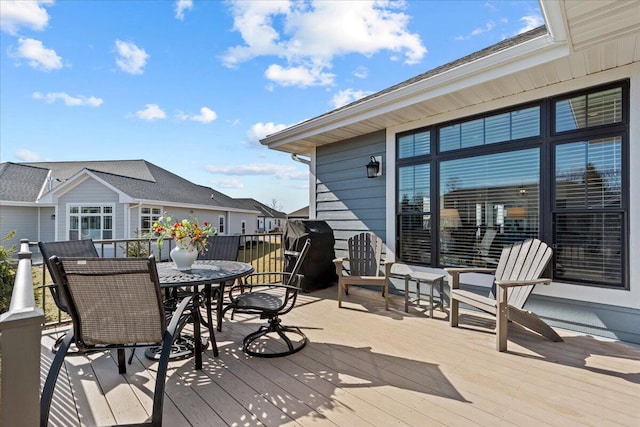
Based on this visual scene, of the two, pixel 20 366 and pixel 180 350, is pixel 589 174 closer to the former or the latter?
pixel 180 350

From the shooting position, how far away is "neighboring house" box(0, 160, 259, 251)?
39.4ft

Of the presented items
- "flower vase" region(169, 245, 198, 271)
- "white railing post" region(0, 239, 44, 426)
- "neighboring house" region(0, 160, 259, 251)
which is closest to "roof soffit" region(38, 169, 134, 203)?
"neighboring house" region(0, 160, 259, 251)

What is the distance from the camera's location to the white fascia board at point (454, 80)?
9.53 feet

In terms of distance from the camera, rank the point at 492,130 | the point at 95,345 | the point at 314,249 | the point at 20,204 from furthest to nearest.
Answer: the point at 20,204 < the point at 314,249 < the point at 492,130 < the point at 95,345

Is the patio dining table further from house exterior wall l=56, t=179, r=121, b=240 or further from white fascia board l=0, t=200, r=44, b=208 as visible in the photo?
white fascia board l=0, t=200, r=44, b=208

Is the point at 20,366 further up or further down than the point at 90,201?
further down

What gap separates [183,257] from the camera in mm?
2920

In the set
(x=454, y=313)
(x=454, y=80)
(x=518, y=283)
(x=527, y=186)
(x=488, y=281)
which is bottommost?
(x=454, y=313)

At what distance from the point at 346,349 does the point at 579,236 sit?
104 inches

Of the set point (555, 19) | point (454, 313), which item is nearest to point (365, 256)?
point (454, 313)

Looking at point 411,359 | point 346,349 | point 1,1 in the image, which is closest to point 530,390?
point 411,359

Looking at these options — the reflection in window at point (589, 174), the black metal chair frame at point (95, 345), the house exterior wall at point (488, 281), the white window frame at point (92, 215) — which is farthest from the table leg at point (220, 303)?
the white window frame at point (92, 215)

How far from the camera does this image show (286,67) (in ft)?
28.6

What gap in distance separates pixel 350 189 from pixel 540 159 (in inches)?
109
